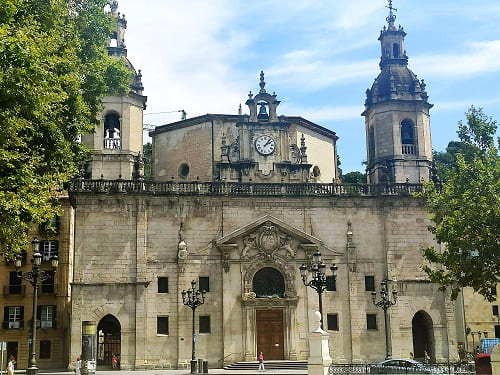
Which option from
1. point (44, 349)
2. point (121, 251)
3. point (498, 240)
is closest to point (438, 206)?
point (498, 240)

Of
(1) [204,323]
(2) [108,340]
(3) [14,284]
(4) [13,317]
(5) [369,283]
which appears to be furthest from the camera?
(3) [14,284]

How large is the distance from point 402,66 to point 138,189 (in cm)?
1990

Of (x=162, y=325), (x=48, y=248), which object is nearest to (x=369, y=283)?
(x=162, y=325)

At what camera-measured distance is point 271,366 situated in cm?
3878

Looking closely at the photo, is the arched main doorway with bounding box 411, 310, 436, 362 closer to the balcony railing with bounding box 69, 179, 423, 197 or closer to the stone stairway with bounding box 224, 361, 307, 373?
the balcony railing with bounding box 69, 179, 423, 197

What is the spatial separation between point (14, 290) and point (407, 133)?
97.2 feet

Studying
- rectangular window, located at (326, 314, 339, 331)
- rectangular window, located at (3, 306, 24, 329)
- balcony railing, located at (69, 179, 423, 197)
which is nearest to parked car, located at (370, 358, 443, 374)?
rectangular window, located at (326, 314, 339, 331)

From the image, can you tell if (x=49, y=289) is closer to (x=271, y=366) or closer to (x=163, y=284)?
(x=163, y=284)

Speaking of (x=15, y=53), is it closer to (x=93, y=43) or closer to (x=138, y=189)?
(x=93, y=43)

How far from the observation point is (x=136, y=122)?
143 feet

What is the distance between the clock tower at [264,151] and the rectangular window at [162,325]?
31.6 feet

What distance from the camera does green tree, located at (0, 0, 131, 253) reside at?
1797 centimetres

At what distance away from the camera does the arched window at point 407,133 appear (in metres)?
45.8

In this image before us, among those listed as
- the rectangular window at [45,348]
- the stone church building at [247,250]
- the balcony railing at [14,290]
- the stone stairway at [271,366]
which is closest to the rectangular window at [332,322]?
the stone church building at [247,250]
